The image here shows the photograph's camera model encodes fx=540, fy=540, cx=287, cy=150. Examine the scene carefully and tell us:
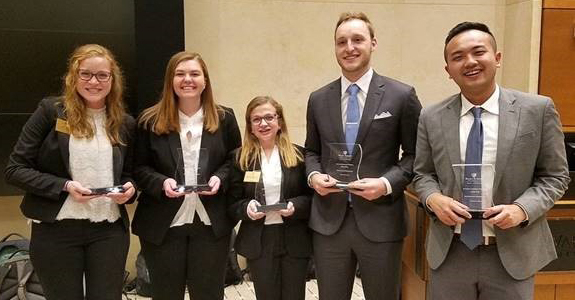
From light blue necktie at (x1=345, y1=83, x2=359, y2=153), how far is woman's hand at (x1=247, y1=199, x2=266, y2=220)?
510 mm

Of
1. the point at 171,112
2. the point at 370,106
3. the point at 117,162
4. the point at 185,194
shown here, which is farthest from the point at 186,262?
the point at 370,106

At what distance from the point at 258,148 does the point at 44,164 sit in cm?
97

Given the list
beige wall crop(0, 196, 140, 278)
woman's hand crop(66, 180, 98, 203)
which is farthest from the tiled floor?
woman's hand crop(66, 180, 98, 203)

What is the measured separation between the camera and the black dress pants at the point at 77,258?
2.34 meters

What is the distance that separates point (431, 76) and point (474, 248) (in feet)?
9.73

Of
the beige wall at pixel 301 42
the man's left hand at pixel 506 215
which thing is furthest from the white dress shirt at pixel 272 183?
the beige wall at pixel 301 42

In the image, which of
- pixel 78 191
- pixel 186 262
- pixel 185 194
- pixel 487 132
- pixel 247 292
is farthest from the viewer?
pixel 247 292

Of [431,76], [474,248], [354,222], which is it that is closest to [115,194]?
[354,222]

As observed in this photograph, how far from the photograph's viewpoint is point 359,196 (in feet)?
7.82

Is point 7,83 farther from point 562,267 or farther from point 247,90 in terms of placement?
point 562,267

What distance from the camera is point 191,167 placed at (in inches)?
99.4

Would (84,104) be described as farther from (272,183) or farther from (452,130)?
(452,130)

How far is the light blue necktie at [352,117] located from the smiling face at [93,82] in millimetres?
1075

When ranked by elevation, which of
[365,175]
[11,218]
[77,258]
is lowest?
[11,218]
